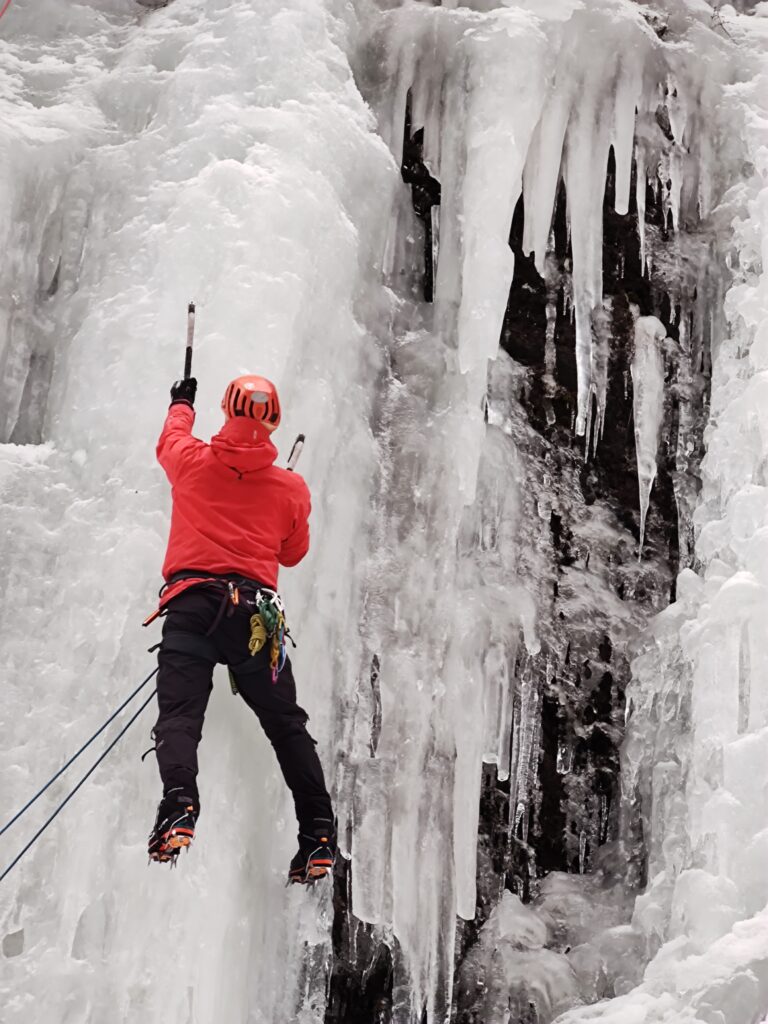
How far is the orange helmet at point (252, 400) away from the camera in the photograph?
3.97m

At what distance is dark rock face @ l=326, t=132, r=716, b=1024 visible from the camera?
19.8 ft

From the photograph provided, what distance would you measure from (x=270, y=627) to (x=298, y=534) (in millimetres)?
449

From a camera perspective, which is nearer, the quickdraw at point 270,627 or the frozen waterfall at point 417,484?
the quickdraw at point 270,627

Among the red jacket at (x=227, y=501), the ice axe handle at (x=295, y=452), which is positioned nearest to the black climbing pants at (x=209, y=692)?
the red jacket at (x=227, y=501)

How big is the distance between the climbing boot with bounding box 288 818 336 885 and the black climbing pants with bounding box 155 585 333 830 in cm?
3

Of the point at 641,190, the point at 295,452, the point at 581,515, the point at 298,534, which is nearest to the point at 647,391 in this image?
the point at 581,515

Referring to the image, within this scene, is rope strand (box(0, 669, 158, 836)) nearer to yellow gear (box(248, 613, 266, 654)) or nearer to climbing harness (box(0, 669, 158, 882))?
climbing harness (box(0, 669, 158, 882))

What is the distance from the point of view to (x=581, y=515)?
646cm

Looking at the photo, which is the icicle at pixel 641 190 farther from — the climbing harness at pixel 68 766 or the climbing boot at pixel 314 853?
the climbing boot at pixel 314 853

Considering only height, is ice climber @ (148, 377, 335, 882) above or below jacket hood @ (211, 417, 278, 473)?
below

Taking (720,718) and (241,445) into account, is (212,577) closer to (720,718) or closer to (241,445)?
(241,445)

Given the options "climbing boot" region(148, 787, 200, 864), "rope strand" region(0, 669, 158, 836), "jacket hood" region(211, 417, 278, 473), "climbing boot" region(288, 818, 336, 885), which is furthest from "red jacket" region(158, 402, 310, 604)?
"climbing boot" region(288, 818, 336, 885)

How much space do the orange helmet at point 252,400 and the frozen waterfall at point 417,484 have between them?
22.0 inches

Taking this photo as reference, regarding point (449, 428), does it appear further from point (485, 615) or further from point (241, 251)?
point (241, 251)
